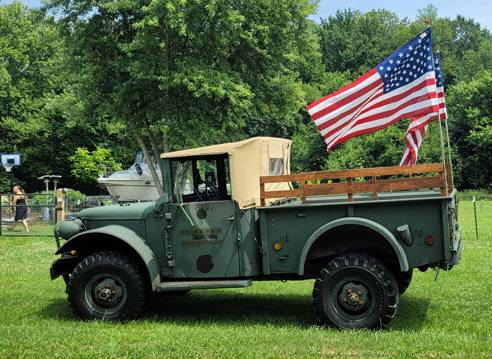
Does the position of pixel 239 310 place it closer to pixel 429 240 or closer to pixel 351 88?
pixel 429 240

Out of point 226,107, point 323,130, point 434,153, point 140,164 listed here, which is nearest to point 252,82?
point 226,107

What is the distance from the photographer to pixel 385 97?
771 cm

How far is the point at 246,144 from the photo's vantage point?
7609 millimetres

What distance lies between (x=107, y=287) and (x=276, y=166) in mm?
2828

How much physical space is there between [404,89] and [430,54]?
0.53m

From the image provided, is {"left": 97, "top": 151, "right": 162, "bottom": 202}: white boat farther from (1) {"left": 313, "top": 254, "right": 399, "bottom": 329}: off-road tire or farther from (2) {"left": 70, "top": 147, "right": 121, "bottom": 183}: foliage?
(1) {"left": 313, "top": 254, "right": 399, "bottom": 329}: off-road tire

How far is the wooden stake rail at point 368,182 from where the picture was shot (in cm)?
684

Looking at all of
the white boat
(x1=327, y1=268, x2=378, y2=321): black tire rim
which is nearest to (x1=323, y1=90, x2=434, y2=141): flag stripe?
(x1=327, y1=268, x2=378, y2=321): black tire rim

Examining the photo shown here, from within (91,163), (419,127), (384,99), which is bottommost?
(419,127)

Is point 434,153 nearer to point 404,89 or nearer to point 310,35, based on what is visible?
point 310,35

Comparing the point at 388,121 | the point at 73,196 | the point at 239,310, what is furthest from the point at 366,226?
the point at 73,196

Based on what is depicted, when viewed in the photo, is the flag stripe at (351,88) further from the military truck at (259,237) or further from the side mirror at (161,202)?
the side mirror at (161,202)

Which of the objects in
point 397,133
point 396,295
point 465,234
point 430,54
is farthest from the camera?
point 397,133

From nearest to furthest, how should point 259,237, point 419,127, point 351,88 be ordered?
point 259,237 < point 351,88 < point 419,127
